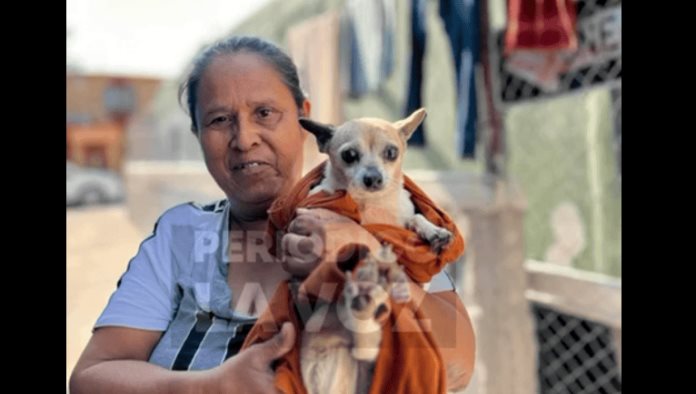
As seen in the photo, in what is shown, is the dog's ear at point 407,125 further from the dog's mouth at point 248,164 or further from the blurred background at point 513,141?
the blurred background at point 513,141

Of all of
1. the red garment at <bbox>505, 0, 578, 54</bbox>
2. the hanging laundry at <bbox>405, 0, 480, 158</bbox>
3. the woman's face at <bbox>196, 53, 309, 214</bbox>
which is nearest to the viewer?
the woman's face at <bbox>196, 53, 309, 214</bbox>

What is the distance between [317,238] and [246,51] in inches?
10.5

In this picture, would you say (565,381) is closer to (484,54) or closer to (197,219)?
(484,54)

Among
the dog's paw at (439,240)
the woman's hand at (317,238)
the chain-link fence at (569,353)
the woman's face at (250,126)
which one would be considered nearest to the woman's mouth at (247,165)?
the woman's face at (250,126)

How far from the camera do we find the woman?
69 centimetres

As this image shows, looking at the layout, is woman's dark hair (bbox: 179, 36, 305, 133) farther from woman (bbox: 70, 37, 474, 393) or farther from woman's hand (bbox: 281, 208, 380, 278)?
woman's hand (bbox: 281, 208, 380, 278)

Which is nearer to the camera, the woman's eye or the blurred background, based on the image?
the woman's eye

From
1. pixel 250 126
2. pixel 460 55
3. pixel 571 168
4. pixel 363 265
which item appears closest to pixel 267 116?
pixel 250 126

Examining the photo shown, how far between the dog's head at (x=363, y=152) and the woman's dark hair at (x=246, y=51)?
0.09 meters

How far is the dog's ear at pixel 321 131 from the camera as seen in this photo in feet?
2.19

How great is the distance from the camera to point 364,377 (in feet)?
2.08

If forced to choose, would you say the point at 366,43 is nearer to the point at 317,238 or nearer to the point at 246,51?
the point at 246,51

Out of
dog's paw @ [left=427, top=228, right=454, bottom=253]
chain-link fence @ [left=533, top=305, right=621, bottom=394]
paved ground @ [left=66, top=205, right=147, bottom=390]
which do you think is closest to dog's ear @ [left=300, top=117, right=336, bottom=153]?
dog's paw @ [left=427, top=228, right=454, bottom=253]
